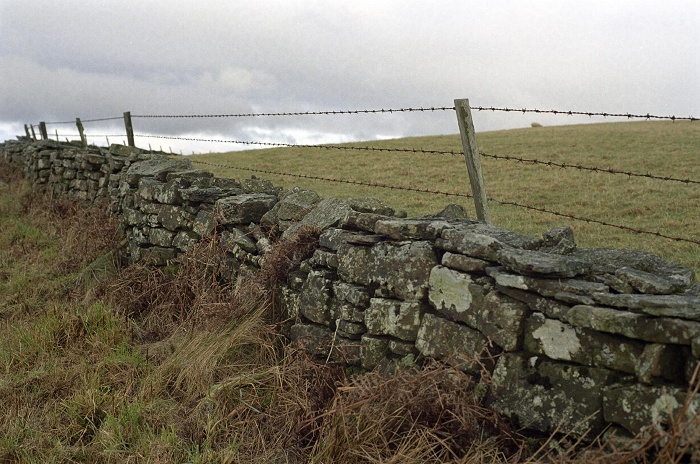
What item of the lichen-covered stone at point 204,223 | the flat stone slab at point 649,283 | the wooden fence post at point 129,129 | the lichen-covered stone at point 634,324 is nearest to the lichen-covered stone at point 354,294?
the lichen-covered stone at point 634,324

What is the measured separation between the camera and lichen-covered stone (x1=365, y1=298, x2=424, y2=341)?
169 inches

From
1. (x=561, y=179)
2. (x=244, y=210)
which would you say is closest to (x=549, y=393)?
(x=244, y=210)

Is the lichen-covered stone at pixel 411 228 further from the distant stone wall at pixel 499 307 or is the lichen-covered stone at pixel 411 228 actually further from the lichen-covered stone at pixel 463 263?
the lichen-covered stone at pixel 463 263

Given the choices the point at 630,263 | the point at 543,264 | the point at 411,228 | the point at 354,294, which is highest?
the point at 411,228

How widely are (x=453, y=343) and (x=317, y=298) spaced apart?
1420mm

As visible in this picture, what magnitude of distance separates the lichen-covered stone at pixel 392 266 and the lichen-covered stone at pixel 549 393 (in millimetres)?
883

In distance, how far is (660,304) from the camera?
121 inches

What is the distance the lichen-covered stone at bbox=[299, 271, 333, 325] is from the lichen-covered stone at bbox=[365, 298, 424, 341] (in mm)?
506

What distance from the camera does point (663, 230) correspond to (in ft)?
37.5

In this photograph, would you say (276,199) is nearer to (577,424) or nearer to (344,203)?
(344,203)

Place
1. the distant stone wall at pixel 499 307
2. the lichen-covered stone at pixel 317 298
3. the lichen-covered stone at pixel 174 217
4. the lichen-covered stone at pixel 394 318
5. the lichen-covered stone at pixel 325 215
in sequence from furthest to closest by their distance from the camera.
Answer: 1. the lichen-covered stone at pixel 174 217
2. the lichen-covered stone at pixel 325 215
3. the lichen-covered stone at pixel 317 298
4. the lichen-covered stone at pixel 394 318
5. the distant stone wall at pixel 499 307

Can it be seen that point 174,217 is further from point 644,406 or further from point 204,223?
point 644,406

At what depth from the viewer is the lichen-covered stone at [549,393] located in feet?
10.8

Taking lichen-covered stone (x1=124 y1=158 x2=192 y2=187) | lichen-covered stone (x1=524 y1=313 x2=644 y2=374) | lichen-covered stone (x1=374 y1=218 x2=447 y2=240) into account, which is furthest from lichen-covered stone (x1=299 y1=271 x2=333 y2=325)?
lichen-covered stone (x1=124 y1=158 x2=192 y2=187)
